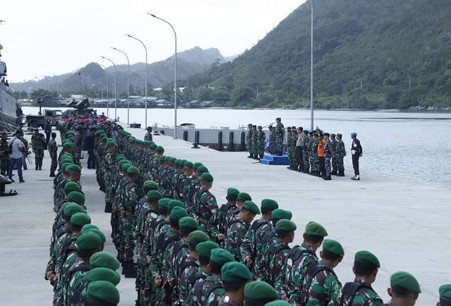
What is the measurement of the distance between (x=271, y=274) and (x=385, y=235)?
7.91m

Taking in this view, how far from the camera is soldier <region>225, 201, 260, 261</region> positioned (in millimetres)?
9219

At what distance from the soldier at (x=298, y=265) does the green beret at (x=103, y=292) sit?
2147 mm

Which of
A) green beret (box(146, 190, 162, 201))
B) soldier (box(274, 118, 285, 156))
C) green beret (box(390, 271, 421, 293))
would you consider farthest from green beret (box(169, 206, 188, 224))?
soldier (box(274, 118, 285, 156))

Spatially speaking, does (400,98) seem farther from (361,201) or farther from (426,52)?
(361,201)

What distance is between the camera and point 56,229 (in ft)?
30.2

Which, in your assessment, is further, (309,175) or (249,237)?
(309,175)

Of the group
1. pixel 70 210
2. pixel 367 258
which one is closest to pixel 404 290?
pixel 367 258

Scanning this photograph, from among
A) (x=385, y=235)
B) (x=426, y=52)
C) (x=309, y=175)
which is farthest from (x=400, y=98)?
(x=385, y=235)

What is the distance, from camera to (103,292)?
18.2 ft

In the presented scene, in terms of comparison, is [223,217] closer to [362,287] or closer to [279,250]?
[279,250]

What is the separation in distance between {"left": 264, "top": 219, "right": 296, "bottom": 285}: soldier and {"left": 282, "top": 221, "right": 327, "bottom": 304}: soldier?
238mm

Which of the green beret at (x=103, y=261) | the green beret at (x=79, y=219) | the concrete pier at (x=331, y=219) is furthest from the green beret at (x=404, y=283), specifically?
the concrete pier at (x=331, y=219)

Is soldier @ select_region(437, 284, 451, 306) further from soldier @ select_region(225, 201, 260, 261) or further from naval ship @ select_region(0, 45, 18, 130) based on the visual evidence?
naval ship @ select_region(0, 45, 18, 130)

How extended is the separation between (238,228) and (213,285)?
2.76 m
